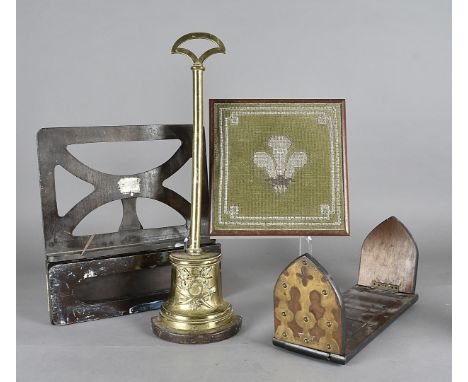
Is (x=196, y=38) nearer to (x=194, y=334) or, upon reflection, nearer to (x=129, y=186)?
(x=129, y=186)

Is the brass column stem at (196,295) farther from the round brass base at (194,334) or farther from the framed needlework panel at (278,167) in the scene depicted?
the framed needlework panel at (278,167)

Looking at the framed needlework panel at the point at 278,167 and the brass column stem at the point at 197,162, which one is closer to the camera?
the brass column stem at the point at 197,162

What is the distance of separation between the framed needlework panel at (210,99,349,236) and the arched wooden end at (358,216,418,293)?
9.3 inches

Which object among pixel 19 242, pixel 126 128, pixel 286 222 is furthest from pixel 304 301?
pixel 19 242

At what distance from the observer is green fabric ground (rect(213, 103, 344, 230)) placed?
3.12m

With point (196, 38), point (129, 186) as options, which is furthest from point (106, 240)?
point (196, 38)

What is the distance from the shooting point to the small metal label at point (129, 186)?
3.12m

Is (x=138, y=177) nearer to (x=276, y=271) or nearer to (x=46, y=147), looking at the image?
(x=46, y=147)

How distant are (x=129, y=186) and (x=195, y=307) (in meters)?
0.69

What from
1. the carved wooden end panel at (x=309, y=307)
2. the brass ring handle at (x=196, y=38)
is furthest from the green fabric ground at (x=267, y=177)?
the carved wooden end panel at (x=309, y=307)

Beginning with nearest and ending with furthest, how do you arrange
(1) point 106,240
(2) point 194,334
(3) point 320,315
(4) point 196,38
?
(3) point 320,315 → (2) point 194,334 → (4) point 196,38 → (1) point 106,240

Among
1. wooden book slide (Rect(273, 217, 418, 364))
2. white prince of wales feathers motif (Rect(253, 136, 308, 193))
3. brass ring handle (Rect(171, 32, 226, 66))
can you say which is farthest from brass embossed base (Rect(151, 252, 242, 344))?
brass ring handle (Rect(171, 32, 226, 66))

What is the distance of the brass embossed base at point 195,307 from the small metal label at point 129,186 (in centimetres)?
49

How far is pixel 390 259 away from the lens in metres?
3.24
